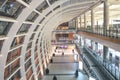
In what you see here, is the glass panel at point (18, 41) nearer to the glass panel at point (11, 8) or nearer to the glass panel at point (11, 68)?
the glass panel at point (11, 68)

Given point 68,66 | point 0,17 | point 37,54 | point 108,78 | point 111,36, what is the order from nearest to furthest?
point 0,17 → point 108,78 → point 111,36 → point 37,54 → point 68,66

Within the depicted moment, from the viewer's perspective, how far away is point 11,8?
10383 mm

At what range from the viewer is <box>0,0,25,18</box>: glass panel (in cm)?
975

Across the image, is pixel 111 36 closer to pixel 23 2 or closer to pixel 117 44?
pixel 117 44

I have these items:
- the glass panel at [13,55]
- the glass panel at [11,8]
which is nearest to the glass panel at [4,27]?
the glass panel at [11,8]

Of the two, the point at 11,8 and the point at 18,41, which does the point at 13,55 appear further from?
the point at 11,8

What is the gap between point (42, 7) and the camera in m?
15.5

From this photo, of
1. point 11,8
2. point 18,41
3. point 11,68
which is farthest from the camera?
point 18,41

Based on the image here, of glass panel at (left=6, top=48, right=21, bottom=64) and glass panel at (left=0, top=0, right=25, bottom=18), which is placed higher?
glass panel at (left=0, top=0, right=25, bottom=18)

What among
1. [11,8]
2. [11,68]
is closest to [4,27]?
[11,8]

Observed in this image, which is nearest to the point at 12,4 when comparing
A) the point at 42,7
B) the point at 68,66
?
the point at 42,7

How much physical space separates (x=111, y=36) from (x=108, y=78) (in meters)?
2.72

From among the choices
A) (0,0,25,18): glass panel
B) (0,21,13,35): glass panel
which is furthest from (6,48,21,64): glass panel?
(0,0,25,18): glass panel

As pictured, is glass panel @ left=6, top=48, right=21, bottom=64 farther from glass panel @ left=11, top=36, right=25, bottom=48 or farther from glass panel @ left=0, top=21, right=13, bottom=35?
glass panel @ left=0, top=21, right=13, bottom=35
